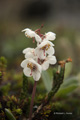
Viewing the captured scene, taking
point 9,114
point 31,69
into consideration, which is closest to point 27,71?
point 31,69

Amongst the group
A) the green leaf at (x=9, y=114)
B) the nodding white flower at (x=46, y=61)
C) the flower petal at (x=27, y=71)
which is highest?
the nodding white flower at (x=46, y=61)

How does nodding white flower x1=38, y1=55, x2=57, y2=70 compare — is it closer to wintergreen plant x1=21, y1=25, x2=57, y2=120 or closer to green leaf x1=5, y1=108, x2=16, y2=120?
wintergreen plant x1=21, y1=25, x2=57, y2=120

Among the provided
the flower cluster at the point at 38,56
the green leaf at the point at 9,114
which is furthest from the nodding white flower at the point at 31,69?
the green leaf at the point at 9,114

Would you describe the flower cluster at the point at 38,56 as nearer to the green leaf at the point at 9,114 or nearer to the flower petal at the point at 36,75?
the flower petal at the point at 36,75

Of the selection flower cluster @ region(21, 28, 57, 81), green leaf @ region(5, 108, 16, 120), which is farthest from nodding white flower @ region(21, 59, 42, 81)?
green leaf @ region(5, 108, 16, 120)

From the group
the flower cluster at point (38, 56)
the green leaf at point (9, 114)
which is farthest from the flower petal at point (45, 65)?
the green leaf at point (9, 114)

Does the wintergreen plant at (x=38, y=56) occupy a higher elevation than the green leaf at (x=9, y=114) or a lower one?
higher

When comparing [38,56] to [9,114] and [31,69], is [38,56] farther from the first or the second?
[9,114]

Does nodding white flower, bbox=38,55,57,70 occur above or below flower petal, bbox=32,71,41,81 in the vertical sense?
above

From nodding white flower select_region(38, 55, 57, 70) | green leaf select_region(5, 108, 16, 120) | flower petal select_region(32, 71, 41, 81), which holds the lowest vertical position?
green leaf select_region(5, 108, 16, 120)

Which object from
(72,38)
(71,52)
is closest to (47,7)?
(72,38)
